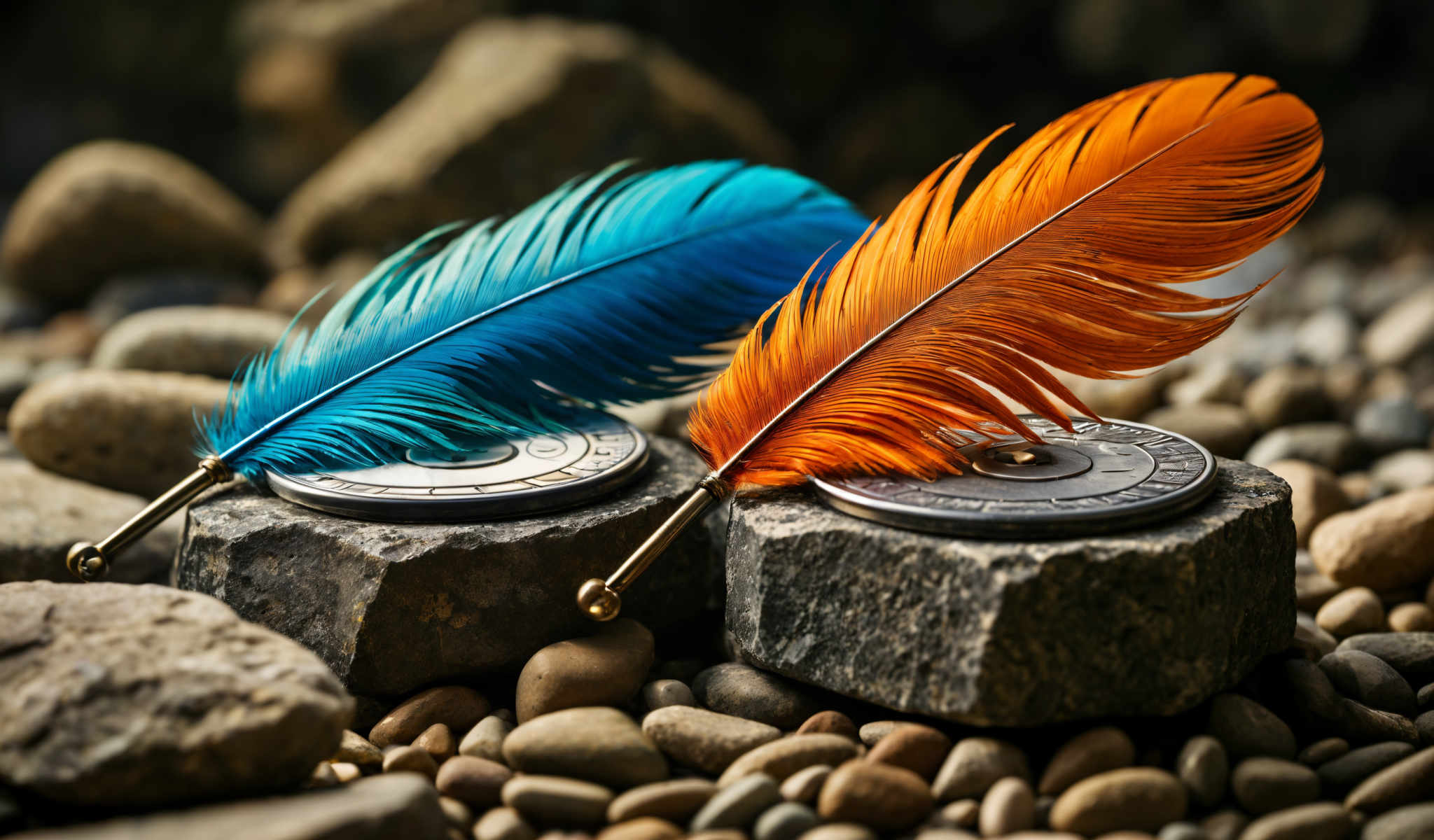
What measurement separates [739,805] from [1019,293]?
1.18 meters

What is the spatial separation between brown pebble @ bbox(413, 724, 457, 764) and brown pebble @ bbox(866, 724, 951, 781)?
2.66 feet

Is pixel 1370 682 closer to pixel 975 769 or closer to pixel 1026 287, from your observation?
pixel 975 769

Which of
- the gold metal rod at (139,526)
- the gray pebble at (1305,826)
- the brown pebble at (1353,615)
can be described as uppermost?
the gold metal rod at (139,526)

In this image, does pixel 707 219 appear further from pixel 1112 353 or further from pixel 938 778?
pixel 938 778

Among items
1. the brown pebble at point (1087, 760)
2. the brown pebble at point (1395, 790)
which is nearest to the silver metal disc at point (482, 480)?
the brown pebble at point (1087, 760)

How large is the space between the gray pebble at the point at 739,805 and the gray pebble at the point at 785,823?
0.03m

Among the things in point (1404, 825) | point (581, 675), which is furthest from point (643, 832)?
point (1404, 825)

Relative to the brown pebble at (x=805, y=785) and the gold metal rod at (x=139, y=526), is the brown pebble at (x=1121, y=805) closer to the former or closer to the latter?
the brown pebble at (x=805, y=785)

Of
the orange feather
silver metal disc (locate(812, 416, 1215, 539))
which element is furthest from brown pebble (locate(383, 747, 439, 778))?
silver metal disc (locate(812, 416, 1215, 539))

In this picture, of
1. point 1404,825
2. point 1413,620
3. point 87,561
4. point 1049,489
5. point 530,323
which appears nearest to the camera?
point 1404,825

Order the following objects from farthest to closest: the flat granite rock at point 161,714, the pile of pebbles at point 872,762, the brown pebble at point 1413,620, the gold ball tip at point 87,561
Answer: the brown pebble at point 1413,620 → the gold ball tip at point 87,561 → the pile of pebbles at point 872,762 → the flat granite rock at point 161,714

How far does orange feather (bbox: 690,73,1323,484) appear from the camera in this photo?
2.23 meters

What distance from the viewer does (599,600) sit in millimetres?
2191

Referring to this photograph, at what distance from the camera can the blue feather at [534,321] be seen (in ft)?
8.66
